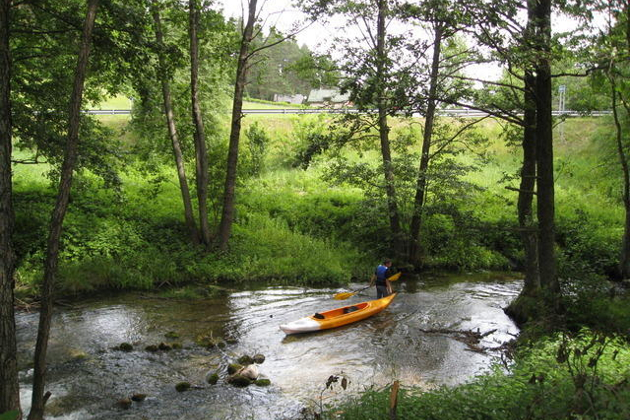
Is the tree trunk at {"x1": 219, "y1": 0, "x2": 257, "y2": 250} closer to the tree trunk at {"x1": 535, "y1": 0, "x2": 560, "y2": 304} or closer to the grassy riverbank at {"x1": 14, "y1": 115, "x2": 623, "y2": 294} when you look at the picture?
the grassy riverbank at {"x1": 14, "y1": 115, "x2": 623, "y2": 294}

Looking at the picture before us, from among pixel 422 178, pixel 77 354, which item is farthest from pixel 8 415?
pixel 422 178

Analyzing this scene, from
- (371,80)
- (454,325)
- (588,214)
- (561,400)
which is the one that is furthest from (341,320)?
(588,214)

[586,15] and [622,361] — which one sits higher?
[586,15]

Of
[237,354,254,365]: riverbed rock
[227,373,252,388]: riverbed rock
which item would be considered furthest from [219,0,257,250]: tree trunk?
[227,373,252,388]: riverbed rock

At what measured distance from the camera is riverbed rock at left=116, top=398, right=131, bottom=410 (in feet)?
25.4

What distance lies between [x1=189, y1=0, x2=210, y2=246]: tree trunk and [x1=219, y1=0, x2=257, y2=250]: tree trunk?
0.68 meters

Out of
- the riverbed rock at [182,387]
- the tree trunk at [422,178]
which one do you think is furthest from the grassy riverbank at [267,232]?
the riverbed rock at [182,387]

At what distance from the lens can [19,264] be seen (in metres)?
13.9

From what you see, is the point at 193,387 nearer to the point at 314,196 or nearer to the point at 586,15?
the point at 586,15

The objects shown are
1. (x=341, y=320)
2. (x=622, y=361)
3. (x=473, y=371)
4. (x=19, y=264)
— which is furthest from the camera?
(x=19, y=264)

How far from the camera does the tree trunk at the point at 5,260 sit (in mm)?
5695

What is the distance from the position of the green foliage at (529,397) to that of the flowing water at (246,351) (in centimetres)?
152

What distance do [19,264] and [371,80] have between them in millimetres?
11443

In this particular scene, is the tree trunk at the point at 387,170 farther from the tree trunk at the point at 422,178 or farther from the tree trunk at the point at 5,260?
the tree trunk at the point at 5,260
